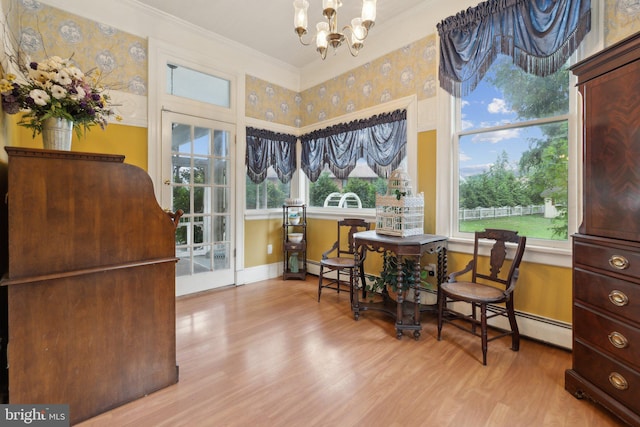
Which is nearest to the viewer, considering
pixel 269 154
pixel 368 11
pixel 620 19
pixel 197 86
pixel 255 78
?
pixel 368 11

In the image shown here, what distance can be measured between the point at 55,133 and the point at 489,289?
3.08m

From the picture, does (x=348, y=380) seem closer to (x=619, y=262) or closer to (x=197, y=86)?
(x=619, y=262)

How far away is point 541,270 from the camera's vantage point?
2359mm

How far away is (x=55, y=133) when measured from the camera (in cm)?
160

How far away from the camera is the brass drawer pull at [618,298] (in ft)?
4.84

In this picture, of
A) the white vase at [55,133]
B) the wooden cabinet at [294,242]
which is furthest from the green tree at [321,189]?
the white vase at [55,133]

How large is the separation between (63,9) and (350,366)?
13.2 feet

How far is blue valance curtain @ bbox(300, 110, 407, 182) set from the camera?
329 cm

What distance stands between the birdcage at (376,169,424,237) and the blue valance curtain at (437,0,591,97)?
1.02 meters

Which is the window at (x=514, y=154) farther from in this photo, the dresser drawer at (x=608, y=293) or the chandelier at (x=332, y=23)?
the chandelier at (x=332, y=23)

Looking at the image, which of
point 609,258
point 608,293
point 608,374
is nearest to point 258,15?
point 609,258

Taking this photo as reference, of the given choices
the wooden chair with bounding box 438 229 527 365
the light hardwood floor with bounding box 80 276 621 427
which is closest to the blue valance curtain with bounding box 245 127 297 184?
the light hardwood floor with bounding box 80 276 621 427

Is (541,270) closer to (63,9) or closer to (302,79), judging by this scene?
(302,79)

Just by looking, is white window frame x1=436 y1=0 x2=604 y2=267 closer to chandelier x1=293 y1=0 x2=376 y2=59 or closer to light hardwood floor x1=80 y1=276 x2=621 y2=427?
Result: light hardwood floor x1=80 y1=276 x2=621 y2=427
